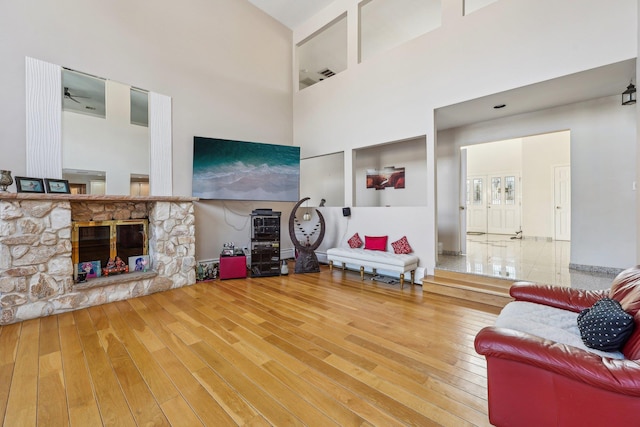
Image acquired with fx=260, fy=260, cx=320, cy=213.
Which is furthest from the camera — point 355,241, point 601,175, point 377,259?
point 355,241

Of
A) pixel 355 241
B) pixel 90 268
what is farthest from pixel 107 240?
pixel 355 241

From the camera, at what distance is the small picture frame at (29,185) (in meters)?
2.96

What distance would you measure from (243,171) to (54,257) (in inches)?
107

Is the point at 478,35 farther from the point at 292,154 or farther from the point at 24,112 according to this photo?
the point at 24,112

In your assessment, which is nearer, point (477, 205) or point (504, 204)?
point (504, 204)

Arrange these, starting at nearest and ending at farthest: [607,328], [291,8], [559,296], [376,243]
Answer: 1. [607,328]
2. [559,296]
3. [376,243]
4. [291,8]

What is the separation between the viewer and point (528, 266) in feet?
13.8

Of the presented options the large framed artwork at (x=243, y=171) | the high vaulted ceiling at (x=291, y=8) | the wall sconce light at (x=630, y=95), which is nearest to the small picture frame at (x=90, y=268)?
the large framed artwork at (x=243, y=171)

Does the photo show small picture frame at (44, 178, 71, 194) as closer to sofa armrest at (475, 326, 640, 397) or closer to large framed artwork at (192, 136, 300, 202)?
large framed artwork at (192, 136, 300, 202)

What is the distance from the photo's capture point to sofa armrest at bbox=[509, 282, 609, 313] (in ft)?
6.18

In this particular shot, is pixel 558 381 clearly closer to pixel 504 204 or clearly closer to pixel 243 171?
pixel 243 171

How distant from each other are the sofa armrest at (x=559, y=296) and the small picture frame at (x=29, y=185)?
5.15 meters

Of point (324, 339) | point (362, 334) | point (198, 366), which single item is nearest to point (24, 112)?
point (198, 366)

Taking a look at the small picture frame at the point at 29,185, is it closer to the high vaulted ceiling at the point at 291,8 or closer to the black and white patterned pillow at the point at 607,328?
the high vaulted ceiling at the point at 291,8
